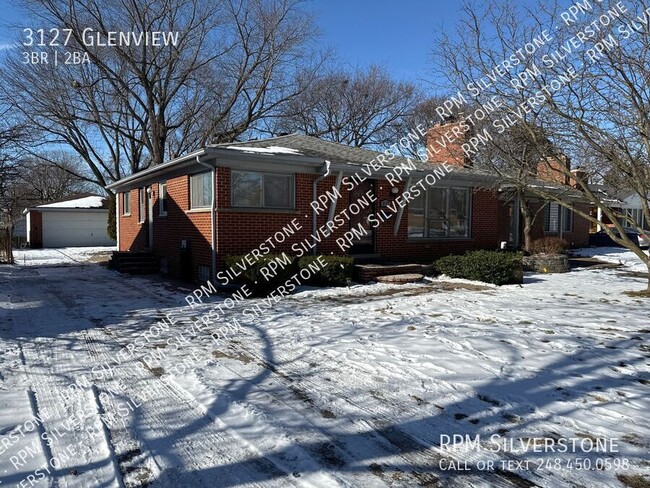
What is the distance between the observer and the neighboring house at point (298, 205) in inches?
399

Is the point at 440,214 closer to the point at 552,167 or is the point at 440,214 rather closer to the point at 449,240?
the point at 449,240

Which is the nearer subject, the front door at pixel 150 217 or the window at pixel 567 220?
the front door at pixel 150 217

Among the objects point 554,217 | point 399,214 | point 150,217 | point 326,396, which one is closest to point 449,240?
point 399,214

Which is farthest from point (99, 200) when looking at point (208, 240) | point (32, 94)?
point (208, 240)

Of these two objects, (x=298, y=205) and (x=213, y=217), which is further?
(x=298, y=205)

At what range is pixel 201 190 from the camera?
1080 cm

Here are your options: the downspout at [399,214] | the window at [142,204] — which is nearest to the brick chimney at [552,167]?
the downspout at [399,214]

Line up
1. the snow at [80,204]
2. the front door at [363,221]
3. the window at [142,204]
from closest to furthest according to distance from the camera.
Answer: the front door at [363,221] → the window at [142,204] → the snow at [80,204]

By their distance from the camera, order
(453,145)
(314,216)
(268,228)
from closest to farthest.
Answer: (268,228)
(314,216)
(453,145)

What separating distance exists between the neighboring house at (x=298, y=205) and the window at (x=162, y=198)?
6cm

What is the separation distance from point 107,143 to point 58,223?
5780mm

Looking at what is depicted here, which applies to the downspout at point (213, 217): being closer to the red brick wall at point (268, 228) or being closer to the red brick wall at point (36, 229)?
the red brick wall at point (268, 228)

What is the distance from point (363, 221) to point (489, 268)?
11.5ft

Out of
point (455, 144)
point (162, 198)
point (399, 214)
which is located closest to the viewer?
point (399, 214)
